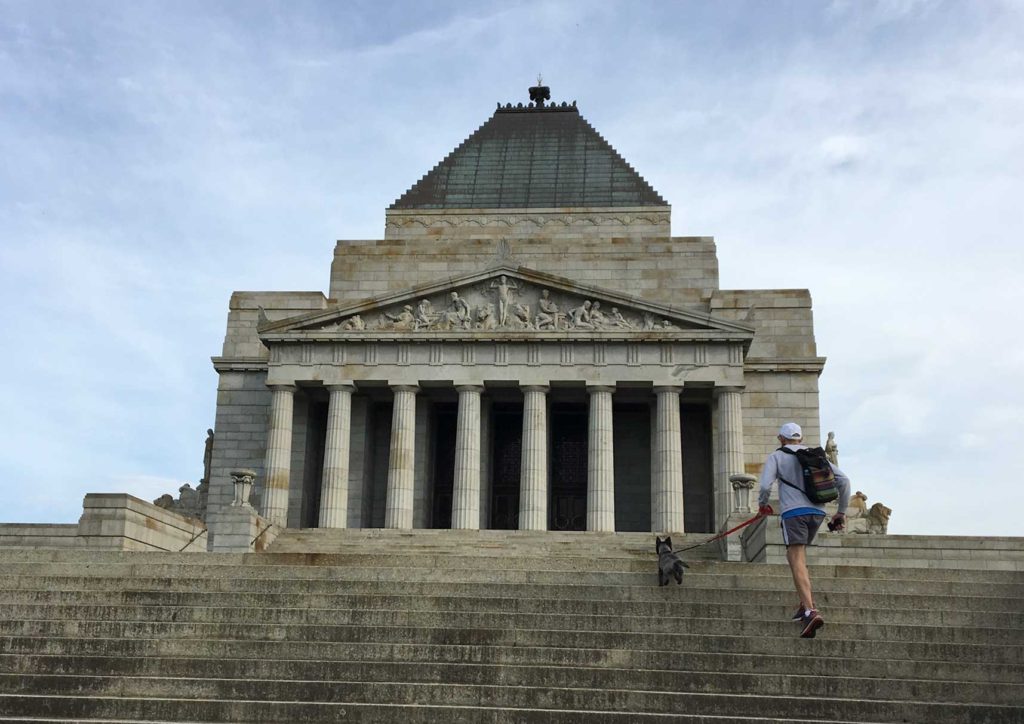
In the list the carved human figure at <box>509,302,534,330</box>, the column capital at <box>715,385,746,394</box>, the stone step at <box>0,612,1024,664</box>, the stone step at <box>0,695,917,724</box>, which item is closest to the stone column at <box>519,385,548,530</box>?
the carved human figure at <box>509,302,534,330</box>

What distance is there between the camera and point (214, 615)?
56.5 ft

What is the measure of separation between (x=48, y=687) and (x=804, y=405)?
30940 mm

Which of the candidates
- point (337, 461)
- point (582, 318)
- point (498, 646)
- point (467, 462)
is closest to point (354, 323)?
point (337, 461)

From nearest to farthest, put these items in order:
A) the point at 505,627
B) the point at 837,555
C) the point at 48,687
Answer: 1. the point at 48,687
2. the point at 505,627
3. the point at 837,555

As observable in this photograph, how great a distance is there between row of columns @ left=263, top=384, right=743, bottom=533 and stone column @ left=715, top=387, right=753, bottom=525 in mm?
32

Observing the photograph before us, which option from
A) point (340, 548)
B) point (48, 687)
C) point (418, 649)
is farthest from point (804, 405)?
point (48, 687)

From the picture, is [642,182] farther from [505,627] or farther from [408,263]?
[505,627]

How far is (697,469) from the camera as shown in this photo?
40.8 meters

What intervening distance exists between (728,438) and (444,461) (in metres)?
10.7

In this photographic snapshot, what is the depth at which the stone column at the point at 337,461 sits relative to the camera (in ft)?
123

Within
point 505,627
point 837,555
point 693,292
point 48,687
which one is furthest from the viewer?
point 693,292

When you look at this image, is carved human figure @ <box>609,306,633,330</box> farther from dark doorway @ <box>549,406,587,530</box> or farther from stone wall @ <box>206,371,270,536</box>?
stone wall @ <box>206,371,270,536</box>

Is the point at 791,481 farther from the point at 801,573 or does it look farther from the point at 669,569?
the point at 669,569

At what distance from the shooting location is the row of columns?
3694cm
